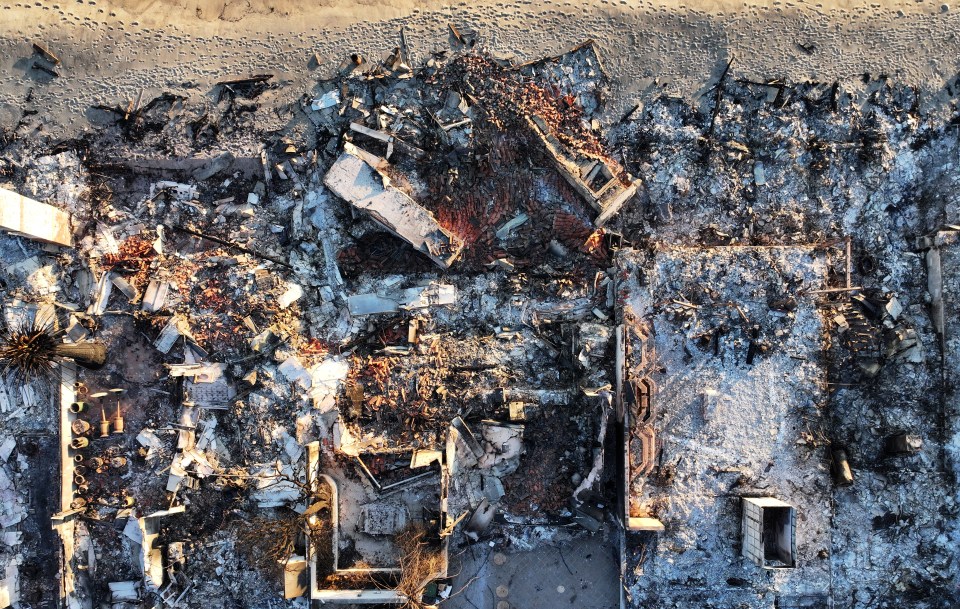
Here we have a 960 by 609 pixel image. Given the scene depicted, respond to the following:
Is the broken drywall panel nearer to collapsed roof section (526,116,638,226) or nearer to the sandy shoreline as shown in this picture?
the sandy shoreline

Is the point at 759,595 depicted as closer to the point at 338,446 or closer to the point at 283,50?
the point at 338,446

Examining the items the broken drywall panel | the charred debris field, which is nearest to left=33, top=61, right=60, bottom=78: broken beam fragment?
the charred debris field

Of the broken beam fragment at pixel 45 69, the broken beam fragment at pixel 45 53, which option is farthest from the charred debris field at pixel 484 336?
the broken beam fragment at pixel 45 69

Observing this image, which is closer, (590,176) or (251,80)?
(590,176)

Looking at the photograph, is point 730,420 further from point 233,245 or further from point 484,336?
point 233,245

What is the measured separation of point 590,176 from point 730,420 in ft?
15.8

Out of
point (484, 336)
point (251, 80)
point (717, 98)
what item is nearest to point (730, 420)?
point (484, 336)

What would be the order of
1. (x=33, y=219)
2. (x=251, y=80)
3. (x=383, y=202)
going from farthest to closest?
(x=251, y=80) → (x=383, y=202) → (x=33, y=219)

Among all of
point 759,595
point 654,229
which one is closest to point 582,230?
point 654,229

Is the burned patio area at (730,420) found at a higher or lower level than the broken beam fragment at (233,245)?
lower

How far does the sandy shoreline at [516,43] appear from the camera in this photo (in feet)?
33.7

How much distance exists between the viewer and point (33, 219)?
9648mm

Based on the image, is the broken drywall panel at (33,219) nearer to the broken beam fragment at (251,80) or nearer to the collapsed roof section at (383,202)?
the broken beam fragment at (251,80)

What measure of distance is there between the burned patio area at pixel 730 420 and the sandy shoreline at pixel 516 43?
11.6ft
